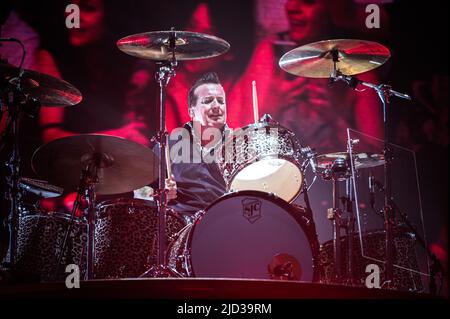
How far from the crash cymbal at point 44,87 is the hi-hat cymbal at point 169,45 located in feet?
1.38

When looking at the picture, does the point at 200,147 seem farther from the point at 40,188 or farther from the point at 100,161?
the point at 40,188

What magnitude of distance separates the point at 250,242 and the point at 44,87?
1.57m

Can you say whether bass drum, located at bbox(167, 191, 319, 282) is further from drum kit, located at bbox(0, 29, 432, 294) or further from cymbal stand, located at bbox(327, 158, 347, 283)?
cymbal stand, located at bbox(327, 158, 347, 283)

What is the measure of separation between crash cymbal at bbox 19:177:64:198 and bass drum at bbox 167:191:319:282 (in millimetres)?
1282

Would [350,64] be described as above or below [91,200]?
above

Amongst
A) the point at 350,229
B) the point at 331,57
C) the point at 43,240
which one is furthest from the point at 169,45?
the point at 350,229

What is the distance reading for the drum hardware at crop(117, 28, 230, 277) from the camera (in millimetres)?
3533

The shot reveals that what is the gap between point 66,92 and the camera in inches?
147

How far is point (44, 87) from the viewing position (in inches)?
143
